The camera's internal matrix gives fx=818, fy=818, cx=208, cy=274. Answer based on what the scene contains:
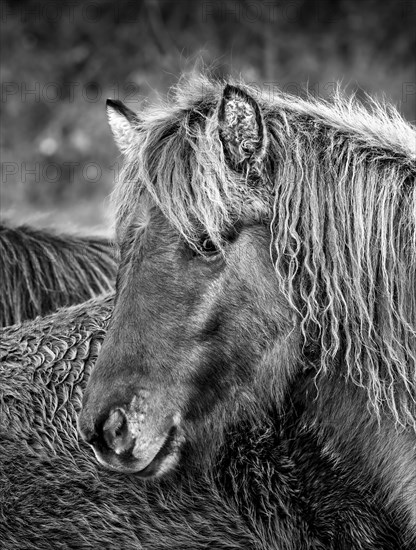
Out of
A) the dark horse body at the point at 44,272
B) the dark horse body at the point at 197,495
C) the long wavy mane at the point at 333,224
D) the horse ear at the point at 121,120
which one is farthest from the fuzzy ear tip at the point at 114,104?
the dark horse body at the point at 197,495

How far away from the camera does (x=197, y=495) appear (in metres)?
3.07

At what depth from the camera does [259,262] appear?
2.91 metres

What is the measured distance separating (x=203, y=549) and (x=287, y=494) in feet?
1.22

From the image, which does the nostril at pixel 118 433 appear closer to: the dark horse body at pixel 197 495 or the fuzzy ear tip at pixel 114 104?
the dark horse body at pixel 197 495

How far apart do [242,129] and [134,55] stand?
10.2 m

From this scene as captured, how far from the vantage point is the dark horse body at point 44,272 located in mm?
4336

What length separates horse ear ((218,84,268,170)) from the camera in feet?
9.34

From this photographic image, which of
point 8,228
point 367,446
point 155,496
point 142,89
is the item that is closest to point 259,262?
point 367,446

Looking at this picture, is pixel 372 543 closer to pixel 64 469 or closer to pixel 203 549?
pixel 203 549

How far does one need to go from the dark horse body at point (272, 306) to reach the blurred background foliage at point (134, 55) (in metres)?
8.82

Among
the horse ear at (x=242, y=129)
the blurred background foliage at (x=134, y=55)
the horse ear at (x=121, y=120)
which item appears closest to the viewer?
the horse ear at (x=242, y=129)

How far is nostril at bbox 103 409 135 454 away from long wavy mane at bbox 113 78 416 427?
0.68 meters

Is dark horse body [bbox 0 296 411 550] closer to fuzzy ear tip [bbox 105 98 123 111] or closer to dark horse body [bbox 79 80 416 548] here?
A: dark horse body [bbox 79 80 416 548]

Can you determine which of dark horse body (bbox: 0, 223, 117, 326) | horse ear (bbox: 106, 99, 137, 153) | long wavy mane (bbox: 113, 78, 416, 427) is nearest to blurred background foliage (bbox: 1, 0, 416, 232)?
dark horse body (bbox: 0, 223, 117, 326)
